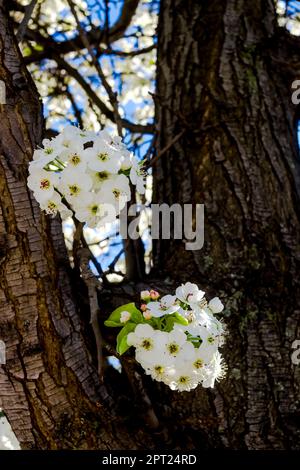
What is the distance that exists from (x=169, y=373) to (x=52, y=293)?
470mm

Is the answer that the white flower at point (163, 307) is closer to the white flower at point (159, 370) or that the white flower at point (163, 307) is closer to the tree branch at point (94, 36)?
the white flower at point (159, 370)

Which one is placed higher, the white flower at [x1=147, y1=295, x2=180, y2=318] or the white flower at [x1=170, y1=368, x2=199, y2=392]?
the white flower at [x1=147, y1=295, x2=180, y2=318]

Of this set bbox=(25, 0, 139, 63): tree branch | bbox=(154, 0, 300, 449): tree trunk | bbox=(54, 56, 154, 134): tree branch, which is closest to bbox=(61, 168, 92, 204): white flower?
bbox=(154, 0, 300, 449): tree trunk

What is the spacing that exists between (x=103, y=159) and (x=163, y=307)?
36 centimetres

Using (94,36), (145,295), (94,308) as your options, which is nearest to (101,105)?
(94,36)

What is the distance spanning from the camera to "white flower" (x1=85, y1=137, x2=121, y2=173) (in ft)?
4.26

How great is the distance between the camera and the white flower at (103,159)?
4.26 ft

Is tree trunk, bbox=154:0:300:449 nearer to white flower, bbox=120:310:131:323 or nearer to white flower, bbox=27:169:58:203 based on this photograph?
white flower, bbox=120:310:131:323

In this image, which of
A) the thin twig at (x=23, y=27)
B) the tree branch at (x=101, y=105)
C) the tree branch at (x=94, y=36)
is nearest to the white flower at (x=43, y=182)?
the thin twig at (x=23, y=27)

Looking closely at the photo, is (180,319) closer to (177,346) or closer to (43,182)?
(177,346)

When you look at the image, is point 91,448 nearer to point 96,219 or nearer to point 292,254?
point 96,219

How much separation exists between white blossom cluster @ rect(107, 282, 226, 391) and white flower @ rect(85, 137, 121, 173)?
1.04 feet
